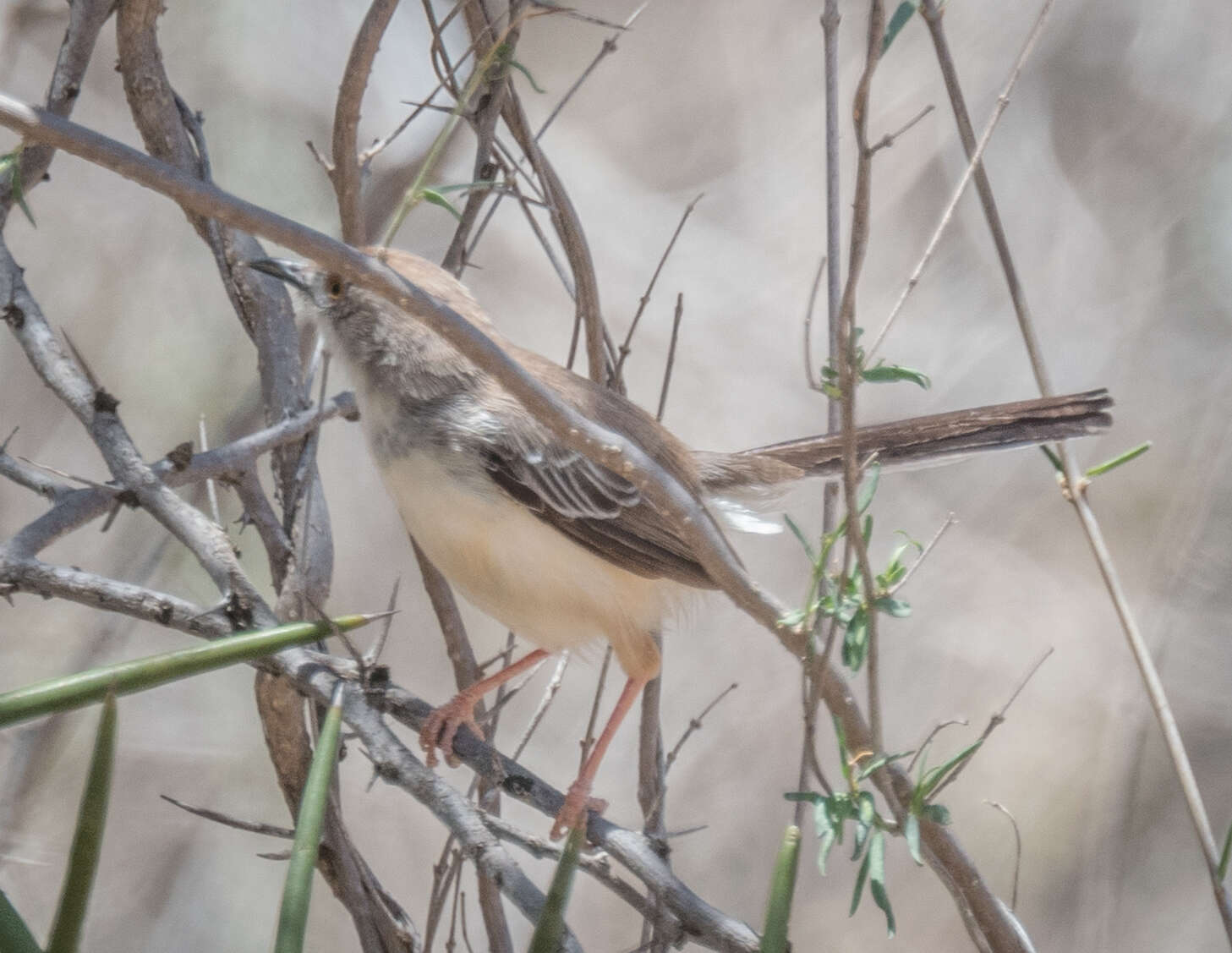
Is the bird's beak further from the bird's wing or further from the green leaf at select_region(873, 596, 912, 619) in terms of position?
the green leaf at select_region(873, 596, 912, 619)

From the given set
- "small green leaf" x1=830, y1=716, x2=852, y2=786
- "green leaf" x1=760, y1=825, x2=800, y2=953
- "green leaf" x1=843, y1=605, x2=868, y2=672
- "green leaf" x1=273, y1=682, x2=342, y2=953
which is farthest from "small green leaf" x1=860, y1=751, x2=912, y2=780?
"green leaf" x1=273, y1=682, x2=342, y2=953

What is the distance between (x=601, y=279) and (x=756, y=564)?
160cm

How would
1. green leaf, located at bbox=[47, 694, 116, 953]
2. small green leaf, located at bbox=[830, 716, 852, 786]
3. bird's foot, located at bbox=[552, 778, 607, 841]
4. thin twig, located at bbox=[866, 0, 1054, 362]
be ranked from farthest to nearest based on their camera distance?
1. bird's foot, located at bbox=[552, 778, 607, 841]
2. thin twig, located at bbox=[866, 0, 1054, 362]
3. small green leaf, located at bbox=[830, 716, 852, 786]
4. green leaf, located at bbox=[47, 694, 116, 953]

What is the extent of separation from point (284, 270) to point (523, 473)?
805mm

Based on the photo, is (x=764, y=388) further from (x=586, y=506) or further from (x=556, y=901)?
(x=556, y=901)

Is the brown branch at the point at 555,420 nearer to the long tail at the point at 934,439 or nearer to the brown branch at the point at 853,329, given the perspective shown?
the brown branch at the point at 853,329

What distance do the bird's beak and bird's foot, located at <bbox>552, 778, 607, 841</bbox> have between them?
145cm

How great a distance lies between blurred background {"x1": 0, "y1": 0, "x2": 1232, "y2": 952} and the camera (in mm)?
5242

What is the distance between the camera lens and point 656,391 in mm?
5750

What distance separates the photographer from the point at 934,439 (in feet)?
10.1

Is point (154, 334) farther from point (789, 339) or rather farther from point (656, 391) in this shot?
point (789, 339)

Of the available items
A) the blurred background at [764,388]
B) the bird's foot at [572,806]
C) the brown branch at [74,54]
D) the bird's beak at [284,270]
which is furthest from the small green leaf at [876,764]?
the blurred background at [764,388]

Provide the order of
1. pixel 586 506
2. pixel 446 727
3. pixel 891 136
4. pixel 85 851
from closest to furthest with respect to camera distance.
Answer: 1. pixel 85 851
2. pixel 891 136
3. pixel 446 727
4. pixel 586 506

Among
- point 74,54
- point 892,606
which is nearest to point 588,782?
point 892,606
